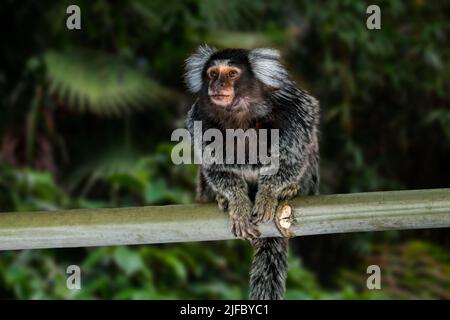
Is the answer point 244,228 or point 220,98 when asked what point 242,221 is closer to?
point 244,228

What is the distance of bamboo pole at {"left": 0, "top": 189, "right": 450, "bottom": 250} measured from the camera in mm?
2430

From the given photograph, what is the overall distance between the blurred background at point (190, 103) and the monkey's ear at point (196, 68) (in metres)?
1.59

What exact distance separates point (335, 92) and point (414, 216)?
395cm

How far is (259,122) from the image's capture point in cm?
328

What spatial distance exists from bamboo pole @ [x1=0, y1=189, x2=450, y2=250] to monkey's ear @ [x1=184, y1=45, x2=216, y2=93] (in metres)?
0.93

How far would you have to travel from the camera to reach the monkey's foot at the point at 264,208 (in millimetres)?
2898

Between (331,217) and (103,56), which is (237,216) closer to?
(331,217)

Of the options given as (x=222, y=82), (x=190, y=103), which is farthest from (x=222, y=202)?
(x=190, y=103)

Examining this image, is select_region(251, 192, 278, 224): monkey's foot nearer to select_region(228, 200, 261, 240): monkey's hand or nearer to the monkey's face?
select_region(228, 200, 261, 240): monkey's hand

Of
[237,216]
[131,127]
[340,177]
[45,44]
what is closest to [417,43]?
[340,177]

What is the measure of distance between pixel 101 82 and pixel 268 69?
2638mm

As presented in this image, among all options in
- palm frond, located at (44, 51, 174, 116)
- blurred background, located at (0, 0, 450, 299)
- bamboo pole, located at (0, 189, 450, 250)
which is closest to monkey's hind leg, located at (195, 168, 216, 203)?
bamboo pole, located at (0, 189, 450, 250)

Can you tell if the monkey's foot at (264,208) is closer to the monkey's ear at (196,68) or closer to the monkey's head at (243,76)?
the monkey's head at (243,76)
